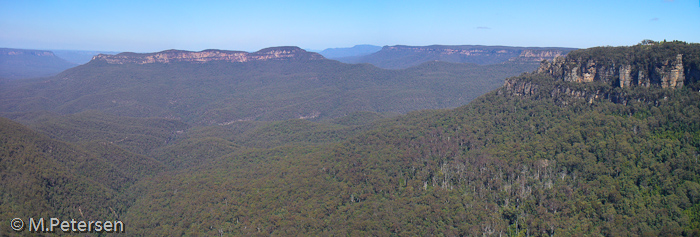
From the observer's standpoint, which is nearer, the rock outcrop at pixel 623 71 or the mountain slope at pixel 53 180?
the rock outcrop at pixel 623 71

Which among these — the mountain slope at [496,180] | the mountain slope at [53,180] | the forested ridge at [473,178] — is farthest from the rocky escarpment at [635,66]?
the mountain slope at [53,180]

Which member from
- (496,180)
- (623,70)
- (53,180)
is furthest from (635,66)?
(53,180)

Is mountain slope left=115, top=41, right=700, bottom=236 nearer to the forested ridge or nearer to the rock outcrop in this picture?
the forested ridge

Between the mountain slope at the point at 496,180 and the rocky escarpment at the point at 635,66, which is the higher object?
the rocky escarpment at the point at 635,66

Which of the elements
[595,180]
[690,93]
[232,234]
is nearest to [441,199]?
[595,180]

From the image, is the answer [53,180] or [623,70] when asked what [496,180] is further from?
A: [53,180]

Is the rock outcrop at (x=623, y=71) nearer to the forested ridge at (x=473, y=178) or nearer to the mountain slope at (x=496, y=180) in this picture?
the forested ridge at (x=473, y=178)

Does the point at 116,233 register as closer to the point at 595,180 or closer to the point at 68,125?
the point at 595,180
